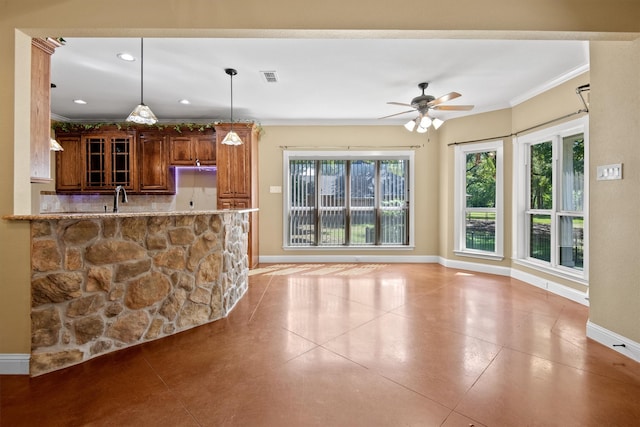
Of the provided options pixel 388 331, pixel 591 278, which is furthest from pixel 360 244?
pixel 591 278

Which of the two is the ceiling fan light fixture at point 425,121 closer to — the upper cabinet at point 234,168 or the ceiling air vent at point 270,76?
the ceiling air vent at point 270,76

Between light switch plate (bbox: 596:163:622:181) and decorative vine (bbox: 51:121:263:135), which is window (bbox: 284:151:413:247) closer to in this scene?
decorative vine (bbox: 51:121:263:135)

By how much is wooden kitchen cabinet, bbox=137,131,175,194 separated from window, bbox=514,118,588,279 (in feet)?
19.0

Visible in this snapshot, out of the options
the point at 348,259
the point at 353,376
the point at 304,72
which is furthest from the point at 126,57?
the point at 348,259

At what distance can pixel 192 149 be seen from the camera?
16.3 feet

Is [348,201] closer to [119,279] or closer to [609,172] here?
[609,172]

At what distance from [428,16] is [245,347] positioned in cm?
283

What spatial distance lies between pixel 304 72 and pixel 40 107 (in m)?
2.49

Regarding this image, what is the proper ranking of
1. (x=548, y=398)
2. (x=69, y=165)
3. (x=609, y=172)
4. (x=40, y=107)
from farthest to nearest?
(x=69, y=165) < (x=609, y=172) < (x=40, y=107) < (x=548, y=398)

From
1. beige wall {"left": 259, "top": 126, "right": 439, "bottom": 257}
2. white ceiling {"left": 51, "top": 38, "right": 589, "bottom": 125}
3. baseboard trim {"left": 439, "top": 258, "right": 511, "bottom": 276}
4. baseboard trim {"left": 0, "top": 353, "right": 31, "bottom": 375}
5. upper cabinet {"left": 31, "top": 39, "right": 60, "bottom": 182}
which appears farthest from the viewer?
beige wall {"left": 259, "top": 126, "right": 439, "bottom": 257}

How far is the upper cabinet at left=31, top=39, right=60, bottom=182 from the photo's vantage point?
6.88 feet

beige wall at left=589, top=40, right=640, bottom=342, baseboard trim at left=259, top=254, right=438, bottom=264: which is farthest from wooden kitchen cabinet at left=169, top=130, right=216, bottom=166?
beige wall at left=589, top=40, right=640, bottom=342

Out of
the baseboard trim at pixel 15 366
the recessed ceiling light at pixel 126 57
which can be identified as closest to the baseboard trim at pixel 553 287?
the baseboard trim at pixel 15 366

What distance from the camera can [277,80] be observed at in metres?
3.62
